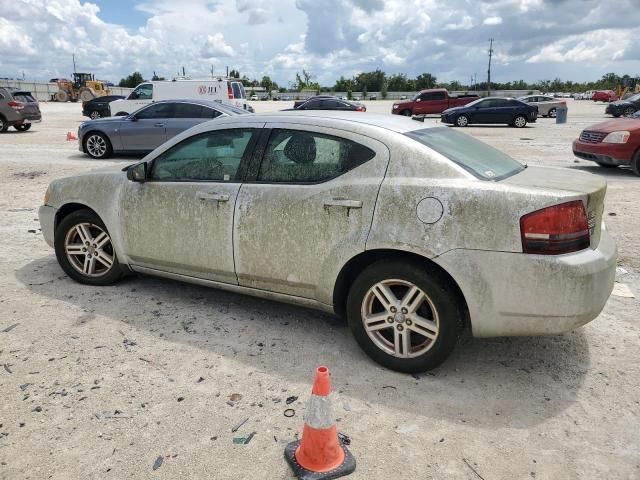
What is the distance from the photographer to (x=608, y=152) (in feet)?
35.0

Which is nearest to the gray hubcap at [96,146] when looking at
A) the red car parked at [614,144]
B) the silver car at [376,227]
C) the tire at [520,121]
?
the silver car at [376,227]

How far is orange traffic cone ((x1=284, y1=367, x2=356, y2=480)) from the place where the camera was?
241 cm

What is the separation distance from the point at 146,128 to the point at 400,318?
36.2 feet

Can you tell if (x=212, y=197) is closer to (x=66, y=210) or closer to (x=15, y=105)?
(x=66, y=210)

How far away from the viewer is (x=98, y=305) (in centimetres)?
432

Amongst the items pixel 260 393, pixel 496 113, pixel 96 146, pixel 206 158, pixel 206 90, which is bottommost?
pixel 260 393

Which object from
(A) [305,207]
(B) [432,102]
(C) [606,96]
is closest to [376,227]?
(A) [305,207]

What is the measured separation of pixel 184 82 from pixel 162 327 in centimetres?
1656

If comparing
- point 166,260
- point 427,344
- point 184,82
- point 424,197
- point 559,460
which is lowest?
point 559,460

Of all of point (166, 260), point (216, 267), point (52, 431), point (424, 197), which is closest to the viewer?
point (52, 431)

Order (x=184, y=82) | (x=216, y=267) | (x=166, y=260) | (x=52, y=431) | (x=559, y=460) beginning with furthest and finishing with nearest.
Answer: (x=184, y=82), (x=166, y=260), (x=216, y=267), (x=52, y=431), (x=559, y=460)

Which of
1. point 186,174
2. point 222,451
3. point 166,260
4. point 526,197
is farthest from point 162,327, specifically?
point 526,197

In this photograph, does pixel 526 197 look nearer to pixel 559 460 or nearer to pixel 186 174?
pixel 559 460

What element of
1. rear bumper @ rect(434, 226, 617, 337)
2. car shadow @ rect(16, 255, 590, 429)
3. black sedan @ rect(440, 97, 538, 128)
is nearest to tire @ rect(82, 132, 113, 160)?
car shadow @ rect(16, 255, 590, 429)
